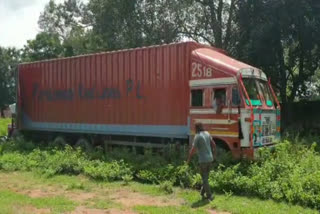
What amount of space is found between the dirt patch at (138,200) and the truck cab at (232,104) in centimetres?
262

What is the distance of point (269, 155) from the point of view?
30.6 feet

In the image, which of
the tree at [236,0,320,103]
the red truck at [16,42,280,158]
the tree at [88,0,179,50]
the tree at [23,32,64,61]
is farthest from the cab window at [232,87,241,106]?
the tree at [23,32,64,61]

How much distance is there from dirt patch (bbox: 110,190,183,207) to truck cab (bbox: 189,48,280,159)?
8.61ft

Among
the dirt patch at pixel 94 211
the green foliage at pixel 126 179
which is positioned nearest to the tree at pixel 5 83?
the green foliage at pixel 126 179

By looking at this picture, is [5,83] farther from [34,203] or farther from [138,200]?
[138,200]

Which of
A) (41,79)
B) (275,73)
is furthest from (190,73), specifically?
(275,73)

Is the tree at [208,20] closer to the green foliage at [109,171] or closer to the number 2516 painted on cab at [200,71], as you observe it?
the number 2516 painted on cab at [200,71]

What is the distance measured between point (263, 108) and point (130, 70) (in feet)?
14.4

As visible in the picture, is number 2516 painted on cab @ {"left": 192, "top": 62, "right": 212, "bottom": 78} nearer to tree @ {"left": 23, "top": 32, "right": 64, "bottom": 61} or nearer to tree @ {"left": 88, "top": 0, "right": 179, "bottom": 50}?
tree @ {"left": 88, "top": 0, "right": 179, "bottom": 50}

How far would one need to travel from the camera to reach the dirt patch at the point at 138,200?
25.7ft

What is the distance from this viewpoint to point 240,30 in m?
20.1

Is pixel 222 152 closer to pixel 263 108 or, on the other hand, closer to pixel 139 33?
pixel 263 108

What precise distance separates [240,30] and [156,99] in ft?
32.5

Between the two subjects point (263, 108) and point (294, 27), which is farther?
point (294, 27)
